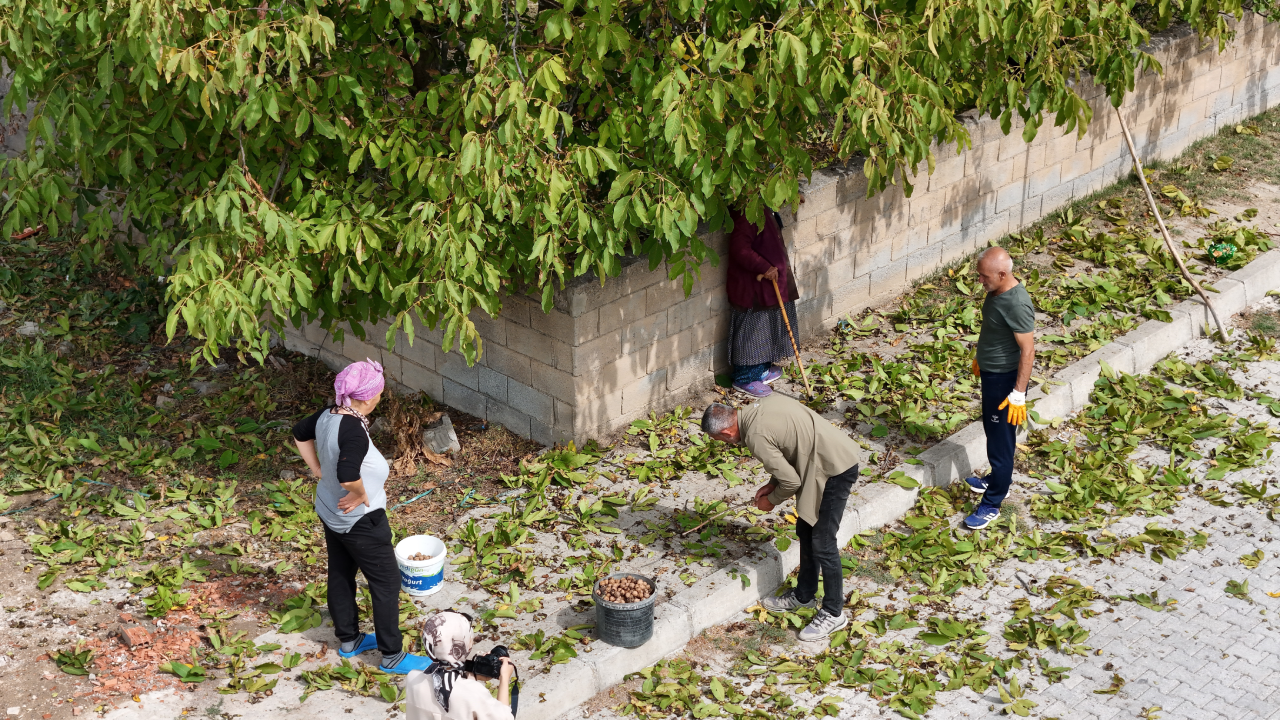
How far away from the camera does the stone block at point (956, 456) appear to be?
8.39m

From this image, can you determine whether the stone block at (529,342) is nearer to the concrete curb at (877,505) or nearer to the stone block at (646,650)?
the concrete curb at (877,505)

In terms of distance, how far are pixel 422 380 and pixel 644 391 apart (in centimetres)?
176

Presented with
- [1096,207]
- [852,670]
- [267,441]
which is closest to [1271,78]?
[1096,207]

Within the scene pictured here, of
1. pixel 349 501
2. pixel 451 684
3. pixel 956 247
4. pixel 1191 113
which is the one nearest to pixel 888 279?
pixel 956 247

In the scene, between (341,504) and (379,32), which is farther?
(379,32)

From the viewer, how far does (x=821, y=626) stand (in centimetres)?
693

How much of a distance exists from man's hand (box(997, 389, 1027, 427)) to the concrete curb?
79 centimetres

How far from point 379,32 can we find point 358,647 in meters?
3.38

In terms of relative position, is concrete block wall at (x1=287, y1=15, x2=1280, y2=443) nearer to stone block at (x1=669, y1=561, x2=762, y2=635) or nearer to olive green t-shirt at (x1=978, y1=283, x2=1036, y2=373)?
stone block at (x1=669, y1=561, x2=762, y2=635)

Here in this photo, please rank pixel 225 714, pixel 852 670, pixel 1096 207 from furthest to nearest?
1. pixel 1096 207
2. pixel 852 670
3. pixel 225 714

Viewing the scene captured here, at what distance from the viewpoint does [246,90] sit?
22.6 ft

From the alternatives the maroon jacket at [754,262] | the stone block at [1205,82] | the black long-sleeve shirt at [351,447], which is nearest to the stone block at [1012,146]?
the stone block at [1205,82]

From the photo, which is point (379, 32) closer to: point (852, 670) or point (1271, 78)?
point (852, 670)

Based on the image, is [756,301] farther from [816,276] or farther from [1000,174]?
[1000,174]
